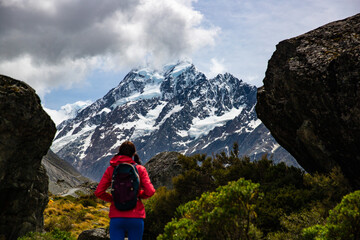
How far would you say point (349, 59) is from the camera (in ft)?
40.5

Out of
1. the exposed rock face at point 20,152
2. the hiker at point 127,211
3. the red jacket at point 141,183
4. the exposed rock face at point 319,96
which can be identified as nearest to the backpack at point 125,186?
the hiker at point 127,211

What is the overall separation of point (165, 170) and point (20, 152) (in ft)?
47.3

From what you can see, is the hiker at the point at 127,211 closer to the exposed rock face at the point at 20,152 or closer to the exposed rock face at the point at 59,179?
the exposed rock face at the point at 20,152

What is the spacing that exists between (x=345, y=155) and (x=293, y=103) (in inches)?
134

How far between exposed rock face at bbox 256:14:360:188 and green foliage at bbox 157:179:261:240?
24.6 ft

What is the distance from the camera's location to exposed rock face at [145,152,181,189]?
24.4m

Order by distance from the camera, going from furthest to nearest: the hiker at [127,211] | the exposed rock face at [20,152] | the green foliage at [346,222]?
1. the exposed rock face at [20,152]
2. the green foliage at [346,222]
3. the hiker at [127,211]

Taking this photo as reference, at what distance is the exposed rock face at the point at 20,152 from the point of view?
1098 cm

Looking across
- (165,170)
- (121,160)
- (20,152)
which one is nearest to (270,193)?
(121,160)

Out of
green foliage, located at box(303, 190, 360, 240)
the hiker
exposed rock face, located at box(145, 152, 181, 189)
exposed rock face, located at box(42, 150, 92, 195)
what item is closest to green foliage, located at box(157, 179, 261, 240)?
the hiker

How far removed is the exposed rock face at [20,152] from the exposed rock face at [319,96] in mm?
11477

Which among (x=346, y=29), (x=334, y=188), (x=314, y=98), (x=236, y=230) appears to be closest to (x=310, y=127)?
(x=314, y=98)

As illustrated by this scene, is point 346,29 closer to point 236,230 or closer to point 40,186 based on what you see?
point 236,230

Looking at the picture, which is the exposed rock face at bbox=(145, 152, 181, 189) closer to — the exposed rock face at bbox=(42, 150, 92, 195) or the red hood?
the red hood
